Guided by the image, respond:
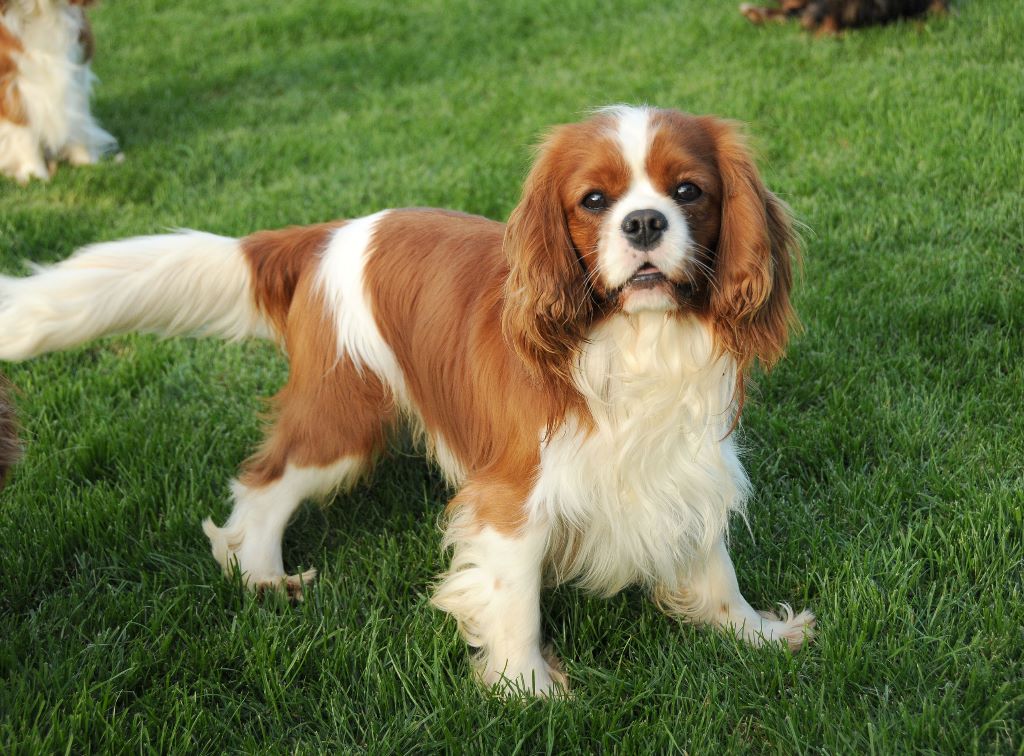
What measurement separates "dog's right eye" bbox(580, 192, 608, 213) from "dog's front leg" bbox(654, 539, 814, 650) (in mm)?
969

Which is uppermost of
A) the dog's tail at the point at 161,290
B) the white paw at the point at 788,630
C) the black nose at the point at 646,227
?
the black nose at the point at 646,227

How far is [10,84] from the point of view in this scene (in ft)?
20.7

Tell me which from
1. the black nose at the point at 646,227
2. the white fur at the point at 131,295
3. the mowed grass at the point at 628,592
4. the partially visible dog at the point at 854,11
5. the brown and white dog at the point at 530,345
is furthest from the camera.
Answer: the partially visible dog at the point at 854,11

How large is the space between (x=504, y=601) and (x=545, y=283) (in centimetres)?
82

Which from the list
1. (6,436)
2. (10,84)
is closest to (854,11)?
(10,84)

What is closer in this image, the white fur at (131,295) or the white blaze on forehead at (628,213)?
the white blaze on forehead at (628,213)

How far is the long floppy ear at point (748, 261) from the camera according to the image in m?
2.23

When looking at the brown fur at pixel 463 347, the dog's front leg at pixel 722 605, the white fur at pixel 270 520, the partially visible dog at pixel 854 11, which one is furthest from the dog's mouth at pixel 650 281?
the partially visible dog at pixel 854 11

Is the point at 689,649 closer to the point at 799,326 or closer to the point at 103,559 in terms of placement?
the point at 799,326

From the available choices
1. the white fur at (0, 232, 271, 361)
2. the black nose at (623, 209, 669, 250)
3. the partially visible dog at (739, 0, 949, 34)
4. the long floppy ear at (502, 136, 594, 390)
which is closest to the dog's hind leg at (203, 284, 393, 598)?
the white fur at (0, 232, 271, 361)

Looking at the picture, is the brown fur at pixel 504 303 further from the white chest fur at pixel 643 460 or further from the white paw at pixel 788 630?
the white paw at pixel 788 630

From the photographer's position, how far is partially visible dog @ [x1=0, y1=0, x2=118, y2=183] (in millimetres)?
6156

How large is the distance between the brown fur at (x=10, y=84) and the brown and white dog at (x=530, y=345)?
3837 mm

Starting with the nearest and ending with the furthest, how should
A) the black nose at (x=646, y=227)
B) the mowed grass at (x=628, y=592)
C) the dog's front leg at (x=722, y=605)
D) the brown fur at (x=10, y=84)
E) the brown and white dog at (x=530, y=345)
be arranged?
the black nose at (x=646, y=227) → the brown and white dog at (x=530, y=345) → the mowed grass at (x=628, y=592) → the dog's front leg at (x=722, y=605) → the brown fur at (x=10, y=84)
